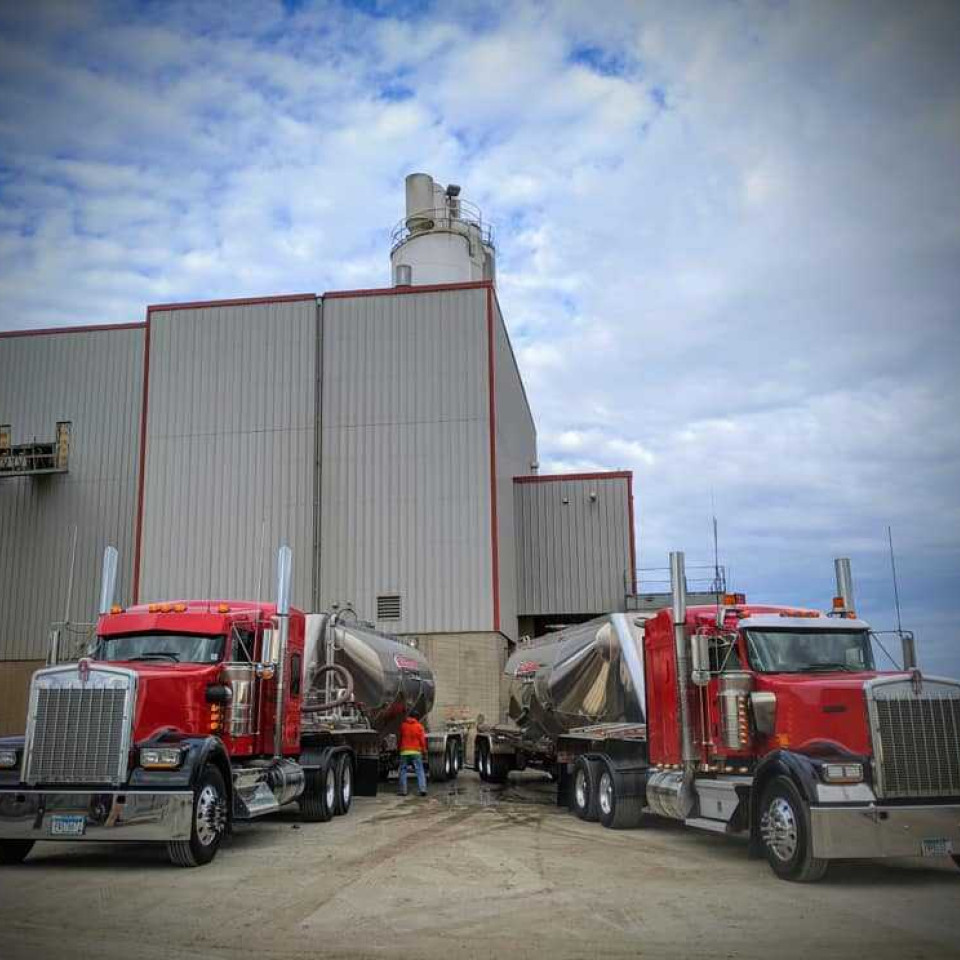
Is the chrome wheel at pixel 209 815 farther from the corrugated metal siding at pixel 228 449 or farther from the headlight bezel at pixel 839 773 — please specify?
the corrugated metal siding at pixel 228 449

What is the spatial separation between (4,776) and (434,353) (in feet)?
78.8

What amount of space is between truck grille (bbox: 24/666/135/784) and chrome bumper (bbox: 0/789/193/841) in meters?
0.20

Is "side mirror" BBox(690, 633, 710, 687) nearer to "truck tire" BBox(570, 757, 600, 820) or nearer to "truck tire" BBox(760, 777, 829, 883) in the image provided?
"truck tire" BBox(760, 777, 829, 883)

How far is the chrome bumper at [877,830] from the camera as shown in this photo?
31.2ft

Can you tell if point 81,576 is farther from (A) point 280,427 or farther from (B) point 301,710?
(B) point 301,710

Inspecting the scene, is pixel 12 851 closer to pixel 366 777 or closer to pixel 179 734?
pixel 179 734

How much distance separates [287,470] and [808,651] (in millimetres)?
24055

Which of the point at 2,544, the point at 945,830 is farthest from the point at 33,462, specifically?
the point at 945,830

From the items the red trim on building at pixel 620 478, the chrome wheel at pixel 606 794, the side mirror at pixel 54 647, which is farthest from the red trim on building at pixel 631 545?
the side mirror at pixel 54 647

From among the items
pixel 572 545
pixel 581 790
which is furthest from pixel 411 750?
pixel 572 545

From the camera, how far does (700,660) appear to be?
38.3 ft

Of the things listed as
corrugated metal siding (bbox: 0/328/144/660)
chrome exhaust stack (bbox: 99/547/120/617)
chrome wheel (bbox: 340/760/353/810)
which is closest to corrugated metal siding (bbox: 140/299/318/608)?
corrugated metal siding (bbox: 0/328/144/660)

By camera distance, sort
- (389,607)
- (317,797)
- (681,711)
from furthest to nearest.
Answer: 1. (389,607)
2. (317,797)
3. (681,711)

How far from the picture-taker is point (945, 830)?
9.73 metres
